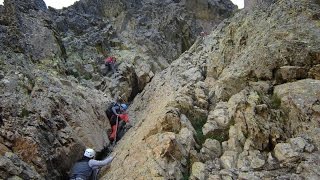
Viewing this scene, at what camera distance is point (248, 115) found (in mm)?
14578

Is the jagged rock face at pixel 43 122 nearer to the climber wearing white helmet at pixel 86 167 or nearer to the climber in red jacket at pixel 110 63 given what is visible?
the climber wearing white helmet at pixel 86 167

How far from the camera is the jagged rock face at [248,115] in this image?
12680 mm

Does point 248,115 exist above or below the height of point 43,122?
below

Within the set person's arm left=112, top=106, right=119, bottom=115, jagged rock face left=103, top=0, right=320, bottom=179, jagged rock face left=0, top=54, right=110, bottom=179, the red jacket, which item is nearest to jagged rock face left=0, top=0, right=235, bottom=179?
jagged rock face left=0, top=54, right=110, bottom=179

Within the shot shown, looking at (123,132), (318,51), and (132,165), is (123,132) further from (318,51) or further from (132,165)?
(318,51)

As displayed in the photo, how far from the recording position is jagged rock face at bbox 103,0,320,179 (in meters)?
12.7

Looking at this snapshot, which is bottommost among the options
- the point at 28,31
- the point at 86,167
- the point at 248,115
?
the point at 248,115

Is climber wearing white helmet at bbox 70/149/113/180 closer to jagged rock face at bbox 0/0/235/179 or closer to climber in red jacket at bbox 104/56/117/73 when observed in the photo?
jagged rock face at bbox 0/0/235/179

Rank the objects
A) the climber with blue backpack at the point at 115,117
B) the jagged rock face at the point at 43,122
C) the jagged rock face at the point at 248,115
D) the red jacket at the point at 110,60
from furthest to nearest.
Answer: the red jacket at the point at 110,60 → the climber with blue backpack at the point at 115,117 → the jagged rock face at the point at 43,122 → the jagged rock face at the point at 248,115

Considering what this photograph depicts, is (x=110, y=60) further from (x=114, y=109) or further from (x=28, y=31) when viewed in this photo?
(x=114, y=109)

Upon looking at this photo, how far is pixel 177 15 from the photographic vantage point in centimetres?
4281

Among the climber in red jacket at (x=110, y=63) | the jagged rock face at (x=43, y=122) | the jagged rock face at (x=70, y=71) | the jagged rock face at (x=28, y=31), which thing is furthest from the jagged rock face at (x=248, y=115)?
the climber in red jacket at (x=110, y=63)

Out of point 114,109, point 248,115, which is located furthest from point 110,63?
point 248,115

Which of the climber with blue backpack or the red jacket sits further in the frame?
the red jacket
